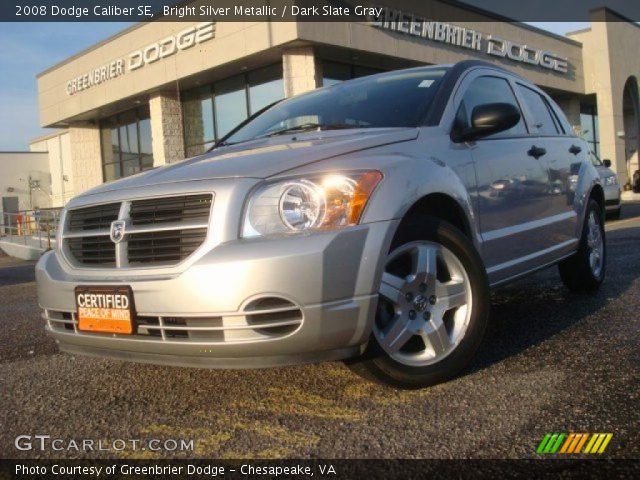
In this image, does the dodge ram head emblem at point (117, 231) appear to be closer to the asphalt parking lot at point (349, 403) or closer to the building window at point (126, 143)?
the asphalt parking lot at point (349, 403)

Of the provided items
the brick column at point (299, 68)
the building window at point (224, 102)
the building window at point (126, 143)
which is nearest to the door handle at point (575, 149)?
the brick column at point (299, 68)

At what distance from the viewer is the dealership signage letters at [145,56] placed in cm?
1768

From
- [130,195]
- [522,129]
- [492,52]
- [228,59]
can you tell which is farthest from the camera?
[492,52]

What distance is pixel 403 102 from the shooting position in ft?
11.4

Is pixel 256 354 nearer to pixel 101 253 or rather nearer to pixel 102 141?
pixel 101 253

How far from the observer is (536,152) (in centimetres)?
402

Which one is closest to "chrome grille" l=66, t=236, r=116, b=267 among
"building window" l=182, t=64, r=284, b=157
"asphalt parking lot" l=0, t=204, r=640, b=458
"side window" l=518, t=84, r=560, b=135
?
"asphalt parking lot" l=0, t=204, r=640, b=458

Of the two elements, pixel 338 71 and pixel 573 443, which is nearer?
pixel 573 443

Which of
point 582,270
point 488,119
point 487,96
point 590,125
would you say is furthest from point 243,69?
point 590,125

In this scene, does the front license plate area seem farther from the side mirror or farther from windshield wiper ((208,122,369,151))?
the side mirror

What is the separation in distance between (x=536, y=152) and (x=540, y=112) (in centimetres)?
75

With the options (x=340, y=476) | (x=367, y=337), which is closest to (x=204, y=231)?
(x=367, y=337)

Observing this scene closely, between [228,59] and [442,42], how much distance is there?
7.06m

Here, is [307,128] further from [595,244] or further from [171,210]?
[595,244]
